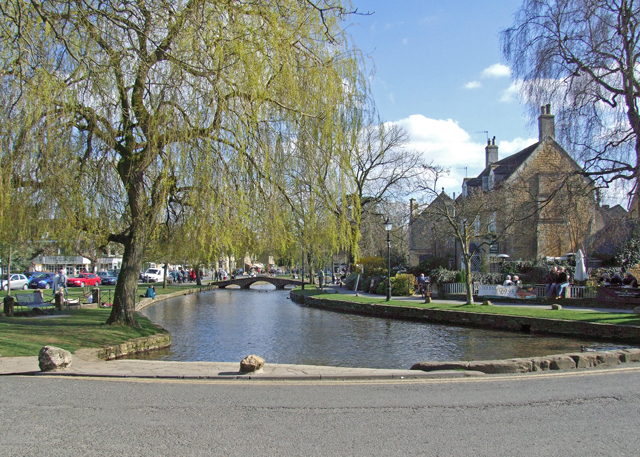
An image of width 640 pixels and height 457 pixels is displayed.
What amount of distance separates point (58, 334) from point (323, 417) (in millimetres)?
10300

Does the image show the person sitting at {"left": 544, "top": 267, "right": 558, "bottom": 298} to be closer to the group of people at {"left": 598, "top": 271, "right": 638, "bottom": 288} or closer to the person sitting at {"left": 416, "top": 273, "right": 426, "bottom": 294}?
the group of people at {"left": 598, "top": 271, "right": 638, "bottom": 288}

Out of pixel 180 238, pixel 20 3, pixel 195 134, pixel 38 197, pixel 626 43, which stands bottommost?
pixel 180 238

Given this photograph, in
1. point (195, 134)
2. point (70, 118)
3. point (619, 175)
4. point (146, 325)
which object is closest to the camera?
point (195, 134)

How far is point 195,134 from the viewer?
32.7 feet

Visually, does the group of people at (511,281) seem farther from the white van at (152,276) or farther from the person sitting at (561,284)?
the white van at (152,276)

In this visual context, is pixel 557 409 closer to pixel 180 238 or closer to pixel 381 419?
pixel 381 419

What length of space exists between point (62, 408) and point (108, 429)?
1.31m

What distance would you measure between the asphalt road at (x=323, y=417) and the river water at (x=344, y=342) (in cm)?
592

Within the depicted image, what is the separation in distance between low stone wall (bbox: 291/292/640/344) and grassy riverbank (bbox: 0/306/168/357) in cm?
1255

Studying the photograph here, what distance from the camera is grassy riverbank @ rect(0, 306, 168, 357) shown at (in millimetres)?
11461

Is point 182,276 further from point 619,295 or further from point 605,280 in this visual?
point 619,295

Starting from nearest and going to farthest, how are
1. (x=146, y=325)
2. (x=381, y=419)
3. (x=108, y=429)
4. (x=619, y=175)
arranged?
(x=108, y=429)
(x=381, y=419)
(x=146, y=325)
(x=619, y=175)

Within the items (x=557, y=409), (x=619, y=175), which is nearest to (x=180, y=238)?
(x=557, y=409)

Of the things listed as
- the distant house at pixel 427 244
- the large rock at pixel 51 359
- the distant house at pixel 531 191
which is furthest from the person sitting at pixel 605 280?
the large rock at pixel 51 359
